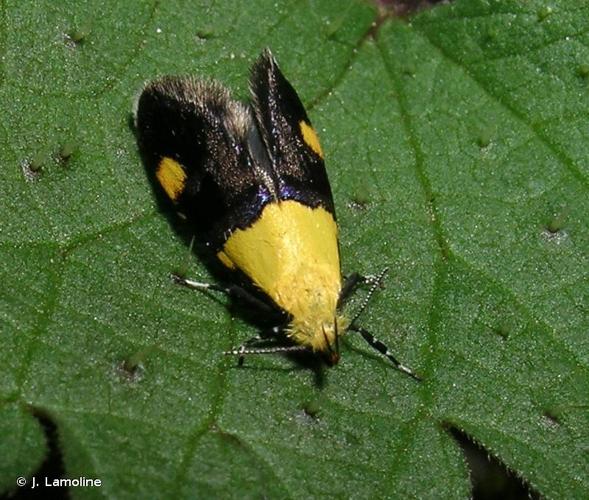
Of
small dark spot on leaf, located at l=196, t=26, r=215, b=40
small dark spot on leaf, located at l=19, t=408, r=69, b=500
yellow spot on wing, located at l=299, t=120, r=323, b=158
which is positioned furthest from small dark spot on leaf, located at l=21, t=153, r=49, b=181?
yellow spot on wing, located at l=299, t=120, r=323, b=158

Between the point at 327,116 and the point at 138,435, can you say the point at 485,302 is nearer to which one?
the point at 327,116

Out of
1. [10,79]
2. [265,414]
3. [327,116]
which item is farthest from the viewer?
[327,116]

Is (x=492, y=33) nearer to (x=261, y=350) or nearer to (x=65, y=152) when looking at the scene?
(x=261, y=350)

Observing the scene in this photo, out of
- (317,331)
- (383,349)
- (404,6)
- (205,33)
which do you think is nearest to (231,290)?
(317,331)

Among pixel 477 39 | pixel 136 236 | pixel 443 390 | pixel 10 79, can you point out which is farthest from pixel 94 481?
pixel 477 39

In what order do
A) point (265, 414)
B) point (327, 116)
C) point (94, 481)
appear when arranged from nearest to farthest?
point (94, 481) → point (265, 414) → point (327, 116)

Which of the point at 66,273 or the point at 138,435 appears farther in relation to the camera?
the point at 66,273

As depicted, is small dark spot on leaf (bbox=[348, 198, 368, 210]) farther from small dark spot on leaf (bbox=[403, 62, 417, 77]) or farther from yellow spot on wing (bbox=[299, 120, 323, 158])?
small dark spot on leaf (bbox=[403, 62, 417, 77])
